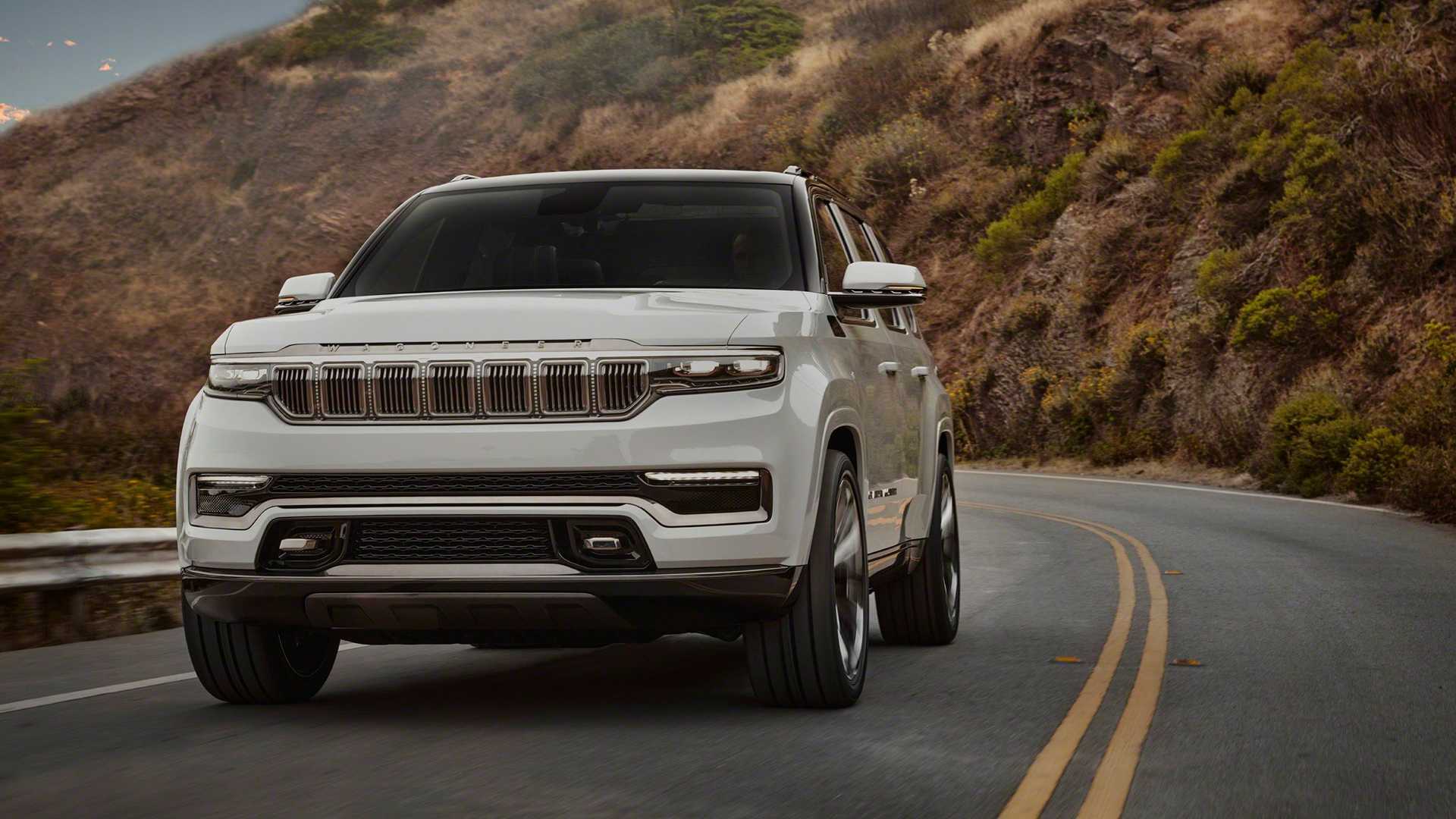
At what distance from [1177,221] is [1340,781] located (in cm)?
3139

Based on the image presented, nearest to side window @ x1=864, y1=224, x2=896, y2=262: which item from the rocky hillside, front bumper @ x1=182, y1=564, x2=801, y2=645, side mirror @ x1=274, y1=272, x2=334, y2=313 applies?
side mirror @ x1=274, y1=272, x2=334, y2=313

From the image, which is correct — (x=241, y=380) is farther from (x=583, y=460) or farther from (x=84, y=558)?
(x=84, y=558)

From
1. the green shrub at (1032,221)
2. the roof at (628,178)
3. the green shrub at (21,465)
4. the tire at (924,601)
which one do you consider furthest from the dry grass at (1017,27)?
the roof at (628,178)

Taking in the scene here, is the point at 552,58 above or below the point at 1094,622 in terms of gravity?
above

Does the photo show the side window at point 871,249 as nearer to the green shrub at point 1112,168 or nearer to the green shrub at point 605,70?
the green shrub at point 1112,168

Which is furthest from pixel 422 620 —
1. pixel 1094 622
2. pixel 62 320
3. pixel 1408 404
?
pixel 62 320

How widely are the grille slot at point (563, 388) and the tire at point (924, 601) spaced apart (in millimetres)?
3135

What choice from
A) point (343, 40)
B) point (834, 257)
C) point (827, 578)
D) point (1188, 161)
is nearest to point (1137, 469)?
point (1188, 161)

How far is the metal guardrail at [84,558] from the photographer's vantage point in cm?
866

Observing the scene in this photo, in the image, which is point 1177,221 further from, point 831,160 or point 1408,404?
point 831,160

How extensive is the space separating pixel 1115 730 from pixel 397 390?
2.90m

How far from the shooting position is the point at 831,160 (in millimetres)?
Answer: 51906

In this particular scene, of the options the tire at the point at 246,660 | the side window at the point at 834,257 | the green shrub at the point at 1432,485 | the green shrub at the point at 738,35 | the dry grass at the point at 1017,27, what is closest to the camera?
the tire at the point at 246,660

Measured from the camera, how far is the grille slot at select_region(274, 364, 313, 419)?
19.0ft
